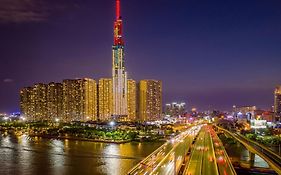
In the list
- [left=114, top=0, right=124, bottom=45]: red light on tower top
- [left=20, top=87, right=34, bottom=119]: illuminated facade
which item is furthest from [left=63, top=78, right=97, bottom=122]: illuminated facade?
[left=20, top=87, right=34, bottom=119]: illuminated facade

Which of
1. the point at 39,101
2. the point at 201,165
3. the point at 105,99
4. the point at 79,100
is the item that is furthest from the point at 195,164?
the point at 39,101

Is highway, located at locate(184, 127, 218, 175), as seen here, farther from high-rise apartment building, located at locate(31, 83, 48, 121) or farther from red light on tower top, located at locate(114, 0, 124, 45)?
high-rise apartment building, located at locate(31, 83, 48, 121)

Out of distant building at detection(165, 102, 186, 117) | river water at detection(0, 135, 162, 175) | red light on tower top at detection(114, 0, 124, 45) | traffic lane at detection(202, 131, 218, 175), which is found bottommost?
river water at detection(0, 135, 162, 175)

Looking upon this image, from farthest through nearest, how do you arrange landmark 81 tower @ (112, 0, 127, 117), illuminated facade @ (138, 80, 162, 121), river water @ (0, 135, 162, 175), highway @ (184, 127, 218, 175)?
illuminated facade @ (138, 80, 162, 121), landmark 81 tower @ (112, 0, 127, 117), river water @ (0, 135, 162, 175), highway @ (184, 127, 218, 175)

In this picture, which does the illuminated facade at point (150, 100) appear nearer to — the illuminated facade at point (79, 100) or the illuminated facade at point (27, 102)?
the illuminated facade at point (79, 100)

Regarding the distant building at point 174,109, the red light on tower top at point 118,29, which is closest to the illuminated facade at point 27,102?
the red light on tower top at point 118,29

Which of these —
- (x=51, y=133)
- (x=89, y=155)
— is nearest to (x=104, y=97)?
(x=51, y=133)
